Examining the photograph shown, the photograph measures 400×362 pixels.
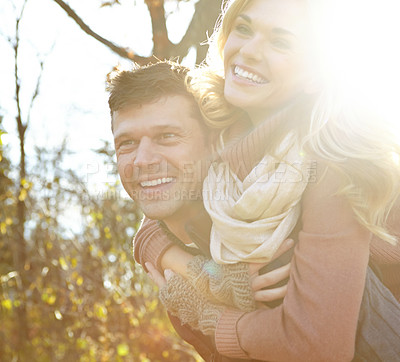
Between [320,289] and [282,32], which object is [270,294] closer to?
[320,289]

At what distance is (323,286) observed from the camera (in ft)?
6.51

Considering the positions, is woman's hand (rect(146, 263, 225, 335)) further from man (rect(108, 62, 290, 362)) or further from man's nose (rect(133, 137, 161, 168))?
man's nose (rect(133, 137, 161, 168))

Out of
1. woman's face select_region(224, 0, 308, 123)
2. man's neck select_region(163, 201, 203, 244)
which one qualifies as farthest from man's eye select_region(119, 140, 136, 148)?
woman's face select_region(224, 0, 308, 123)

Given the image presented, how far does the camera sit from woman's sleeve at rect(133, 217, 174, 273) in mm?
2723

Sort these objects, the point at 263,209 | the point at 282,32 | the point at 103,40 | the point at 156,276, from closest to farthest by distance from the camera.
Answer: the point at 263,209, the point at 282,32, the point at 156,276, the point at 103,40

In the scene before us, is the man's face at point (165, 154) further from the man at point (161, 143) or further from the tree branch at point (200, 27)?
the tree branch at point (200, 27)

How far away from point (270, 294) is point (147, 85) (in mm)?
1101

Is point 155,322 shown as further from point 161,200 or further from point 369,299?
point 369,299

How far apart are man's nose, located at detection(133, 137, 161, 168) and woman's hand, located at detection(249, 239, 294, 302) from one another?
668 mm

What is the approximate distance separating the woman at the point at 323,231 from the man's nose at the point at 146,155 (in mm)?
569

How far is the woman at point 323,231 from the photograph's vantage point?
1.98m

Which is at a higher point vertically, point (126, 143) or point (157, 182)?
point (126, 143)

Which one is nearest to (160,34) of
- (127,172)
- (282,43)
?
(127,172)

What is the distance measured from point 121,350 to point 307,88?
157 inches
